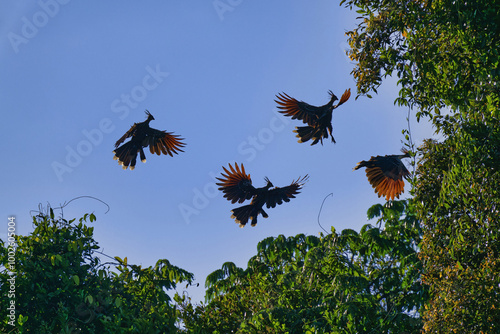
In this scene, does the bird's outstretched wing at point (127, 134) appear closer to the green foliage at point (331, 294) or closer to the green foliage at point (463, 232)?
the green foliage at point (331, 294)

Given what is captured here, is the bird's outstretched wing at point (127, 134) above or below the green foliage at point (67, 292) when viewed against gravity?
above

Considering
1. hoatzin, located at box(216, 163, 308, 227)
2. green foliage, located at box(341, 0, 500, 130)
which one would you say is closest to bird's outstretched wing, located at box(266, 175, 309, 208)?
hoatzin, located at box(216, 163, 308, 227)

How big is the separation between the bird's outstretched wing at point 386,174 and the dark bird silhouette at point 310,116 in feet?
5.40

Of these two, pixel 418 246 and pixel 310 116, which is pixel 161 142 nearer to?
pixel 310 116

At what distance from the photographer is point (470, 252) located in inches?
323

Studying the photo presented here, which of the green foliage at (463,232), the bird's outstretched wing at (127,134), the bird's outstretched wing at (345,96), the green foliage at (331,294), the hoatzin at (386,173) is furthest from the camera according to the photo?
the bird's outstretched wing at (127,134)

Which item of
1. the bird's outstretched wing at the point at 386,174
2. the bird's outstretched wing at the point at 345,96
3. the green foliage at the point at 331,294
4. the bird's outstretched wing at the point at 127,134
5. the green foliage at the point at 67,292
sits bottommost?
the green foliage at the point at 67,292

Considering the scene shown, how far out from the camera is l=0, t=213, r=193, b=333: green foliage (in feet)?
28.1

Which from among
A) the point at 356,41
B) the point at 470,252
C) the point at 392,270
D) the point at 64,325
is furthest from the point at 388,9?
the point at 64,325

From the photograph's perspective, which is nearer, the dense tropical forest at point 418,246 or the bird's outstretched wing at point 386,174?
the dense tropical forest at point 418,246

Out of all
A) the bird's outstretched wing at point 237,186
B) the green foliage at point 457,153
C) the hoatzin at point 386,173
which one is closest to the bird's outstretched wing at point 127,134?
the bird's outstretched wing at point 237,186

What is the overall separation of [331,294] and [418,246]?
10.3 feet

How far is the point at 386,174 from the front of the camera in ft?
43.4

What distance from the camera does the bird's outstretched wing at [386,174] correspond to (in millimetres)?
12953
